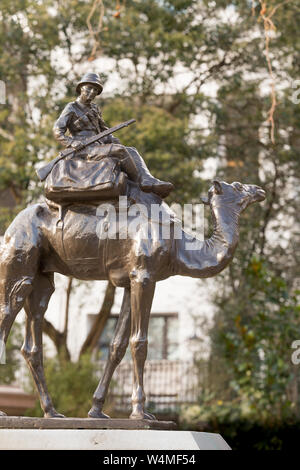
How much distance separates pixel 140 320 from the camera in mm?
5391

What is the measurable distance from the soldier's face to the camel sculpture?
2.92ft

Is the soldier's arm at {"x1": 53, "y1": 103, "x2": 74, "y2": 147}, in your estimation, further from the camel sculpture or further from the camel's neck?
the camel's neck

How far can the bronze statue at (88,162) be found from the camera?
216 inches

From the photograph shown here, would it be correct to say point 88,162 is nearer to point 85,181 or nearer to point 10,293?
point 85,181

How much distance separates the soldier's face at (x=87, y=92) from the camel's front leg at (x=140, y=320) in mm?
1592

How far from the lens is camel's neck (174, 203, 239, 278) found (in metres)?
5.58

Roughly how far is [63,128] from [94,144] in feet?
0.91

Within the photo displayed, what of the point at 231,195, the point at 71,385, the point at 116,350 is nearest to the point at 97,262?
the point at 116,350

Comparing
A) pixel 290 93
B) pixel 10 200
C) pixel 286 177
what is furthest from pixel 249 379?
pixel 10 200

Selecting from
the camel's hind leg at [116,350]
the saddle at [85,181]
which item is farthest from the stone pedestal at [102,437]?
the saddle at [85,181]

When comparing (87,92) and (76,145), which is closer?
(76,145)
